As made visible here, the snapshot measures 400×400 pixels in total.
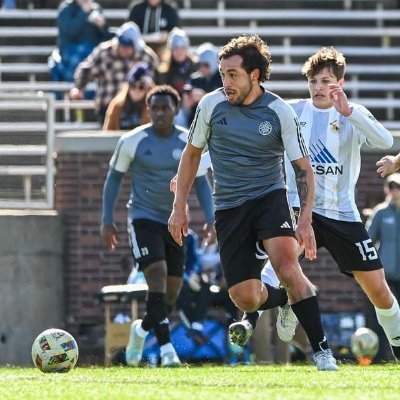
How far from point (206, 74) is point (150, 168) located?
533 centimetres

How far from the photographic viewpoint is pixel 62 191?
17906 millimetres

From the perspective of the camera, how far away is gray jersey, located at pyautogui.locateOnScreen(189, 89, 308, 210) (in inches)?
391

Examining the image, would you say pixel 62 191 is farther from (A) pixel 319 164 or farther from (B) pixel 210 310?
(A) pixel 319 164

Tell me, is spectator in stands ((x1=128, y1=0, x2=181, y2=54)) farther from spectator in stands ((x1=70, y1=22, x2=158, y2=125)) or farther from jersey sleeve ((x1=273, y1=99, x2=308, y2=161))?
jersey sleeve ((x1=273, y1=99, x2=308, y2=161))

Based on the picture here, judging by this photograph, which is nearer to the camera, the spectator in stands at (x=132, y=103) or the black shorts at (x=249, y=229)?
the black shorts at (x=249, y=229)

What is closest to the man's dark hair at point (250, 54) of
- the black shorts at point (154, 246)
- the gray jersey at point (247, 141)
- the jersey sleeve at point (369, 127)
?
the gray jersey at point (247, 141)

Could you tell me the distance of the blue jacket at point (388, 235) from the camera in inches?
643

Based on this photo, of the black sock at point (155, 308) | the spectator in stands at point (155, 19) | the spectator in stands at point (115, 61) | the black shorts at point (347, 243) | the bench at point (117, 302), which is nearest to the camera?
the black shorts at point (347, 243)

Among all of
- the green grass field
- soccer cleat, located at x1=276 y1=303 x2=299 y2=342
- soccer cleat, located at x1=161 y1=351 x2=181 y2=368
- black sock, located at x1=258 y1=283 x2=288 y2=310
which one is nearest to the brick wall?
soccer cleat, located at x1=161 y1=351 x2=181 y2=368

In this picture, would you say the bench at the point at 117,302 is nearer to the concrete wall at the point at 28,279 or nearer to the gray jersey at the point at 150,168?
the concrete wall at the point at 28,279

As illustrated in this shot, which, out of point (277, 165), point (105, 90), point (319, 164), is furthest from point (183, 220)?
point (105, 90)

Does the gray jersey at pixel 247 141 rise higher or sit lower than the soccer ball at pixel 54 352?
higher

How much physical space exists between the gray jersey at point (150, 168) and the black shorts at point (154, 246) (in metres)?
0.07

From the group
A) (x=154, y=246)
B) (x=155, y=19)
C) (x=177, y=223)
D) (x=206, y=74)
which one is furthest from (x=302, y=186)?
(x=155, y=19)
